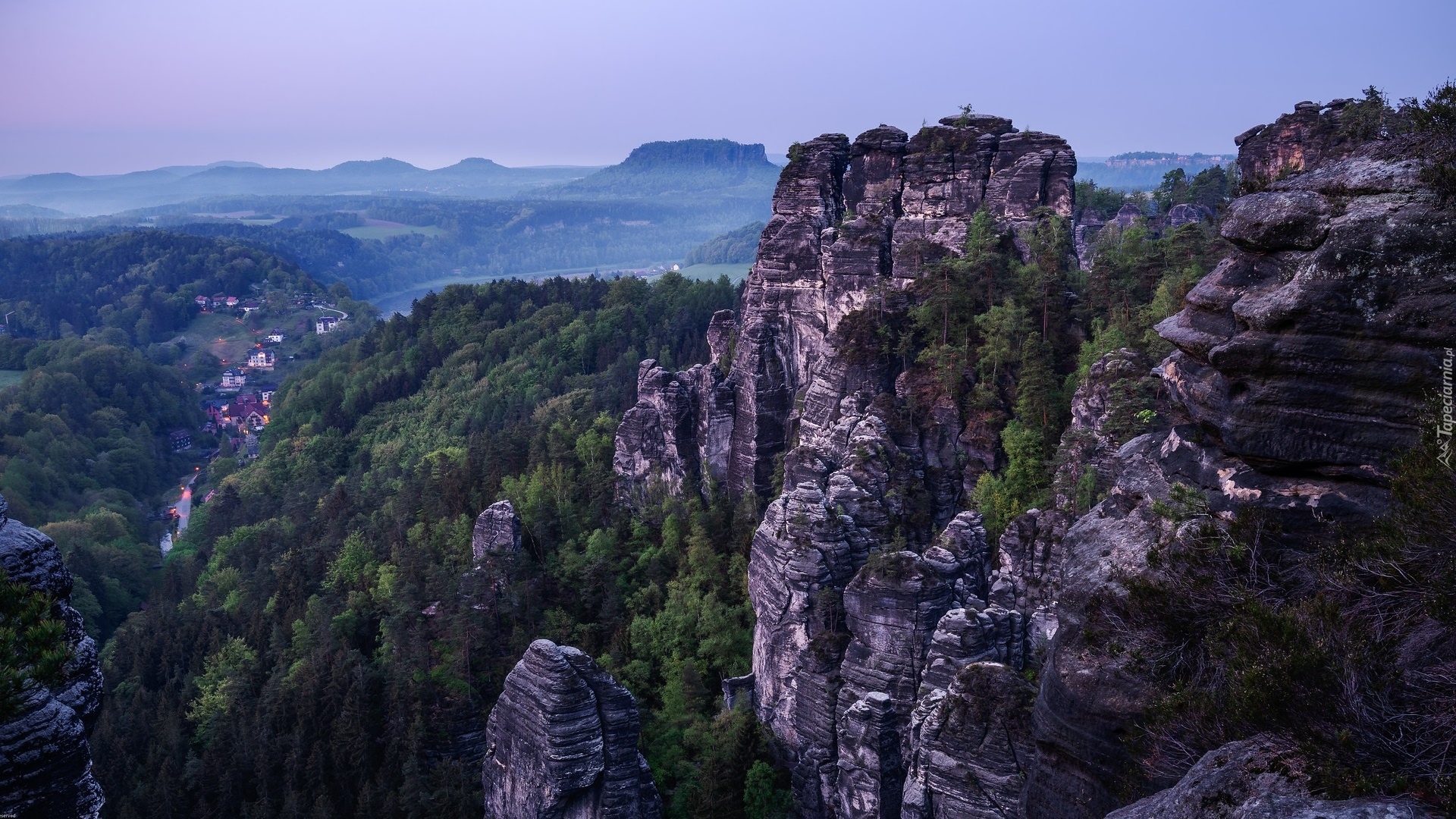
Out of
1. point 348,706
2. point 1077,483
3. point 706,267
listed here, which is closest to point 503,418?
point 348,706

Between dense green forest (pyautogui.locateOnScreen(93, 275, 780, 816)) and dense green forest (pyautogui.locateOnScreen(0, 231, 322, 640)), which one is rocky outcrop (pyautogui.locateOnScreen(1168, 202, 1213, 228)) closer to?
dense green forest (pyautogui.locateOnScreen(93, 275, 780, 816))

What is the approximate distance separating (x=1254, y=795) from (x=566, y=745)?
18968 mm

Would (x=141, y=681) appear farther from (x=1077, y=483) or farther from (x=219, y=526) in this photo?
(x=1077, y=483)

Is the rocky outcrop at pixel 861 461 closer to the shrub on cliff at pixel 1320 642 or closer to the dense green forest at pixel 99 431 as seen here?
the shrub on cliff at pixel 1320 642

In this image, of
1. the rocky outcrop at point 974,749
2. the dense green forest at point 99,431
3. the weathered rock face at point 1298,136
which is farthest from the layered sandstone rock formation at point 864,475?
the dense green forest at point 99,431

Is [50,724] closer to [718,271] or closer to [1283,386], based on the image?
[1283,386]

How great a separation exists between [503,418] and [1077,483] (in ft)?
194

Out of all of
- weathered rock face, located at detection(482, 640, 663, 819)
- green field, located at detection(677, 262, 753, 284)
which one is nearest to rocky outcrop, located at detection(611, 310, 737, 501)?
weathered rock face, located at detection(482, 640, 663, 819)

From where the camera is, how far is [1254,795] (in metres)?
9.16

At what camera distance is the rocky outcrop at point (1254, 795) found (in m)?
8.13

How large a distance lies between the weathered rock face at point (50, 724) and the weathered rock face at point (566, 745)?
1180cm

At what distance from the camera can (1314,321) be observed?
38.6 ft

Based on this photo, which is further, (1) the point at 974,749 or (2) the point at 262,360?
(2) the point at 262,360

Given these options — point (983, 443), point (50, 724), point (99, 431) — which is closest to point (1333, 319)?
point (50, 724)
